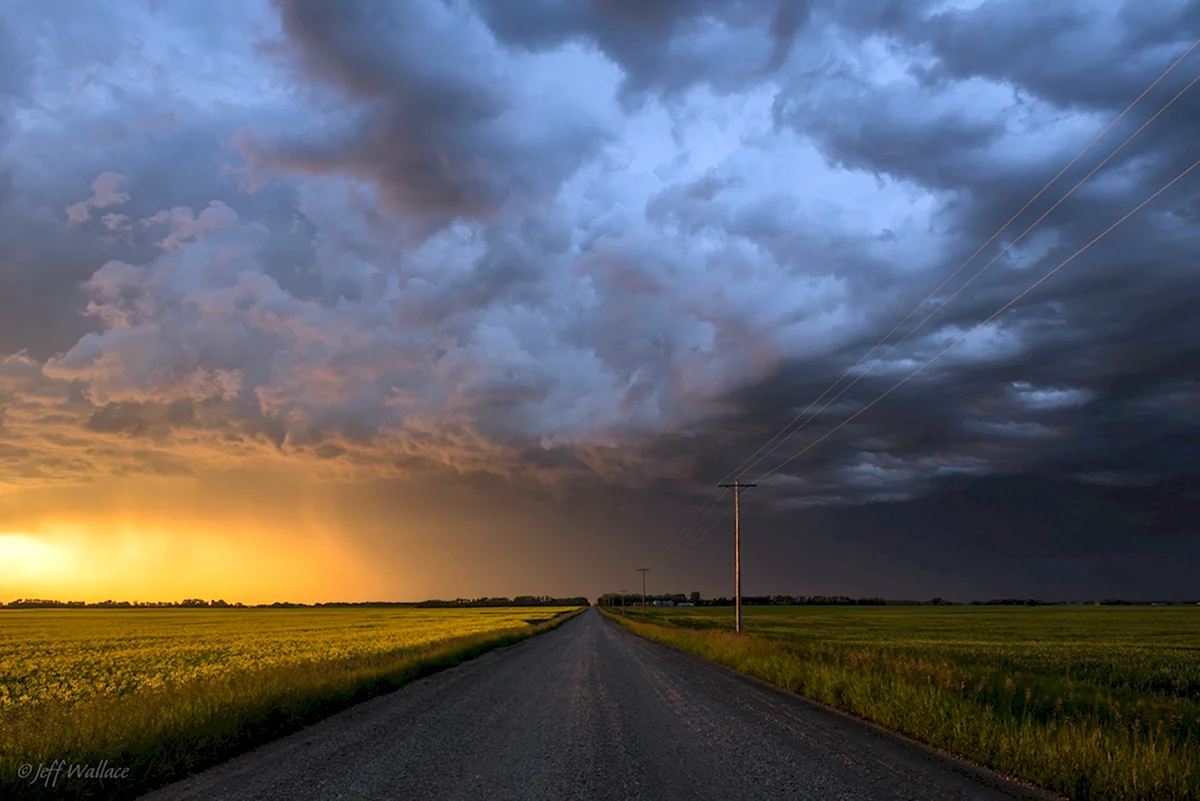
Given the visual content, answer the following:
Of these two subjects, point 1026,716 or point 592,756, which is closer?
point 592,756

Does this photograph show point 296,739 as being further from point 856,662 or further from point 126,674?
point 126,674

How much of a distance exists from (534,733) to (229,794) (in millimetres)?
4948

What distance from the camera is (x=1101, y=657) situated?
36.1 m

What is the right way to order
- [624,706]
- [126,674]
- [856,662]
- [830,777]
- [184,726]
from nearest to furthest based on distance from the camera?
[830,777] → [184,726] → [624,706] → [856,662] → [126,674]

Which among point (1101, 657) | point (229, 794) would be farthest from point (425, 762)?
point (1101, 657)

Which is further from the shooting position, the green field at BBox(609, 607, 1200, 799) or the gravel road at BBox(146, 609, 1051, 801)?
the green field at BBox(609, 607, 1200, 799)

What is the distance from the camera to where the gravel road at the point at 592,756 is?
25.8ft

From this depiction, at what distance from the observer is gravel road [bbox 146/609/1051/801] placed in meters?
7.88

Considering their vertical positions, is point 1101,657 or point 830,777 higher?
point 830,777

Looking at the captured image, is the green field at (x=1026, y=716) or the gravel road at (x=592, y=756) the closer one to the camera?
the gravel road at (x=592, y=756)

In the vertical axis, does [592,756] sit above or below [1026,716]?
below

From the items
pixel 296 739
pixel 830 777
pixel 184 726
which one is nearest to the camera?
pixel 830 777

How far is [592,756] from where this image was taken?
9641 millimetres

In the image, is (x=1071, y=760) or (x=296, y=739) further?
(x=296, y=739)
